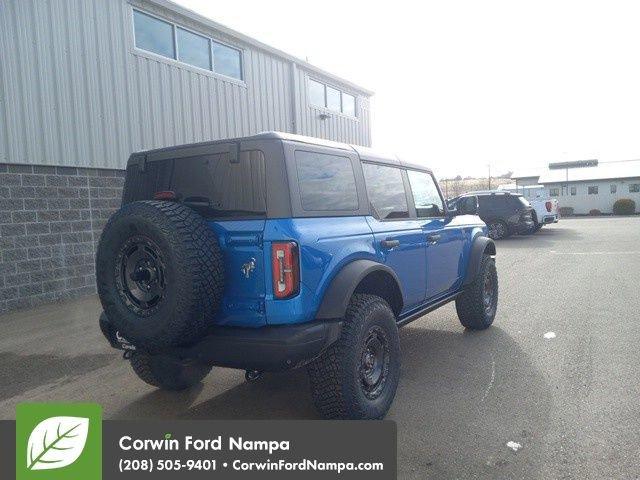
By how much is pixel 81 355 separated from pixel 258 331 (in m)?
3.38

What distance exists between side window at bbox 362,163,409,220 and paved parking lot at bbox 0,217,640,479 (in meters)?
1.50

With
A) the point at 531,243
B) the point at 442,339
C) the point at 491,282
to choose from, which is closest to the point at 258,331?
the point at 442,339

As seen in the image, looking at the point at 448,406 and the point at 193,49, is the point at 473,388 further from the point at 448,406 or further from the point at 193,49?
the point at 193,49

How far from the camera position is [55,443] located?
8.80 ft

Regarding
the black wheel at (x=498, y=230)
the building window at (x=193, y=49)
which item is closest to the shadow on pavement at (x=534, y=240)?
the black wheel at (x=498, y=230)

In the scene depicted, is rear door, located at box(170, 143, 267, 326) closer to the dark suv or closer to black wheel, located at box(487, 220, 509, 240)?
the dark suv

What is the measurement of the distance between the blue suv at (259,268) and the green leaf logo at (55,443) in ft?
1.86

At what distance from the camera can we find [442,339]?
549cm

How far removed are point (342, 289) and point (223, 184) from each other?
1062 millimetres

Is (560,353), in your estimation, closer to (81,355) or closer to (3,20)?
(81,355)

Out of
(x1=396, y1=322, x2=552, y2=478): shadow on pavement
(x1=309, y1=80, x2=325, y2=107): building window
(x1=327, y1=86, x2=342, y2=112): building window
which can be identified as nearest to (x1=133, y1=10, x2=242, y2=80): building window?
(x1=309, y1=80, x2=325, y2=107): building window

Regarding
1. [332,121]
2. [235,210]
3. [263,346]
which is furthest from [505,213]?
[263,346]

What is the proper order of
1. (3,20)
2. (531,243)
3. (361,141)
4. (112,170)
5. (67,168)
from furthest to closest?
(361,141)
(531,243)
(112,170)
(67,168)
(3,20)

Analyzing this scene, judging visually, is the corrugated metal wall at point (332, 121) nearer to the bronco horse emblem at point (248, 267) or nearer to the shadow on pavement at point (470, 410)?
the shadow on pavement at point (470, 410)
